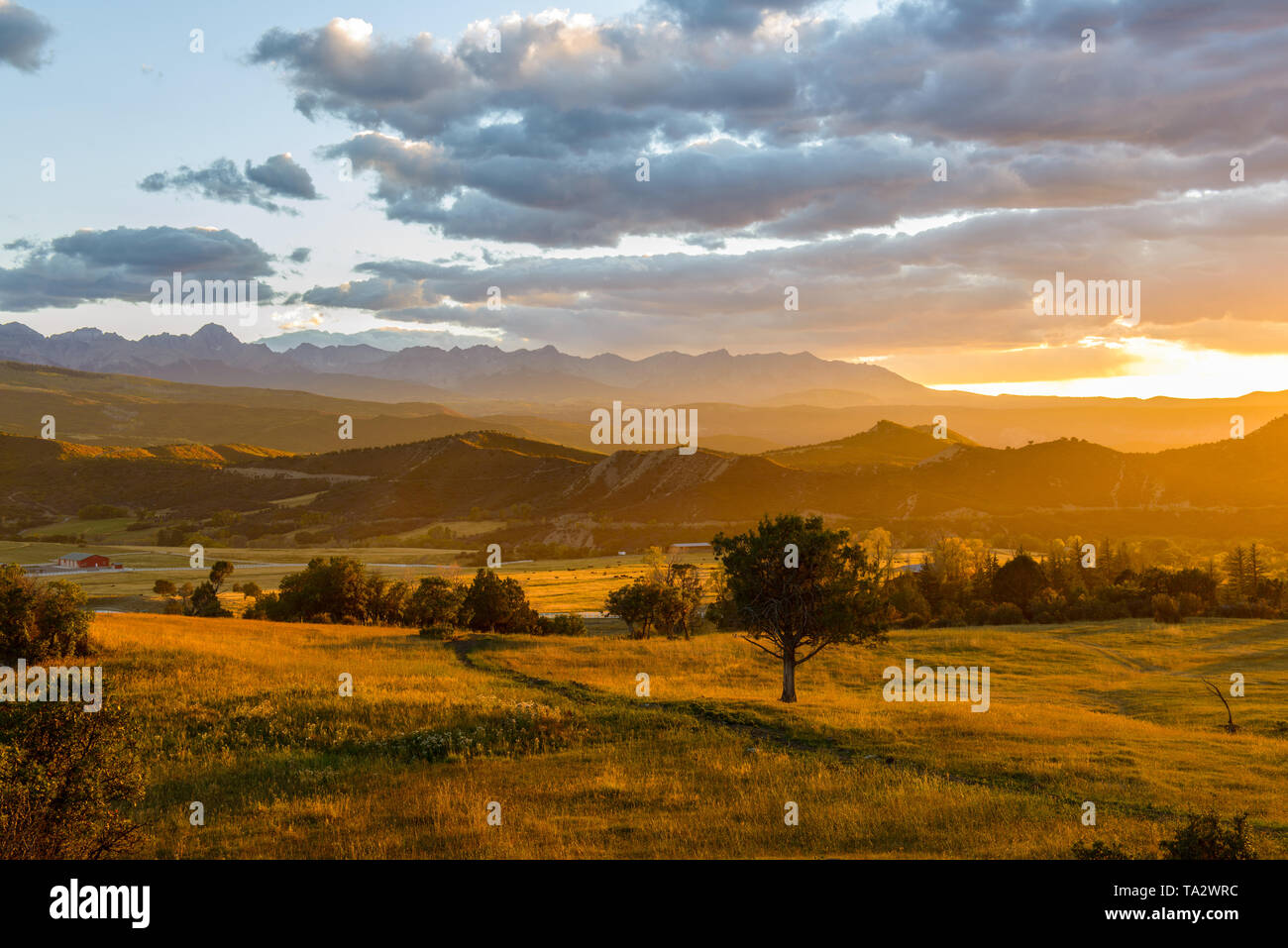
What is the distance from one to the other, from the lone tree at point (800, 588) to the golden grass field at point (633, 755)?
10.8 feet

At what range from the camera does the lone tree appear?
38.2 metres

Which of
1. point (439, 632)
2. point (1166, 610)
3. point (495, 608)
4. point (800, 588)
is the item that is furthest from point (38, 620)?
point (1166, 610)

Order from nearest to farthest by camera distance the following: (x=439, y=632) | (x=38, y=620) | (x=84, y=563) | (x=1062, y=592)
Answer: (x=38, y=620)
(x=439, y=632)
(x=1062, y=592)
(x=84, y=563)

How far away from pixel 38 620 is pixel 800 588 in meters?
33.3

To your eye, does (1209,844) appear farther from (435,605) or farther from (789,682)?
(435,605)

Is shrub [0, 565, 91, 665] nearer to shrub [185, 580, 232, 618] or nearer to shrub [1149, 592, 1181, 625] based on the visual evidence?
shrub [185, 580, 232, 618]

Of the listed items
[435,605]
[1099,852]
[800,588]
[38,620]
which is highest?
[800,588]

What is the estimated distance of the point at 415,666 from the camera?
3931 centimetres

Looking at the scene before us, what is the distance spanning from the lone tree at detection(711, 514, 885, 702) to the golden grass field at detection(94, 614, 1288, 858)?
3.30 metres

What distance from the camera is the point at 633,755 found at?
23.0 meters

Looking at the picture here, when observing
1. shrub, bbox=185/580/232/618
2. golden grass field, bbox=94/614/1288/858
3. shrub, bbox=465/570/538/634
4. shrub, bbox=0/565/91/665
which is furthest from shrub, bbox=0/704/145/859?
shrub, bbox=185/580/232/618

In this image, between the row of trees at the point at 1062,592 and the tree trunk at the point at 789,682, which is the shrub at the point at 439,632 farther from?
the row of trees at the point at 1062,592

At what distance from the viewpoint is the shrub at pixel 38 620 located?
32.4m
